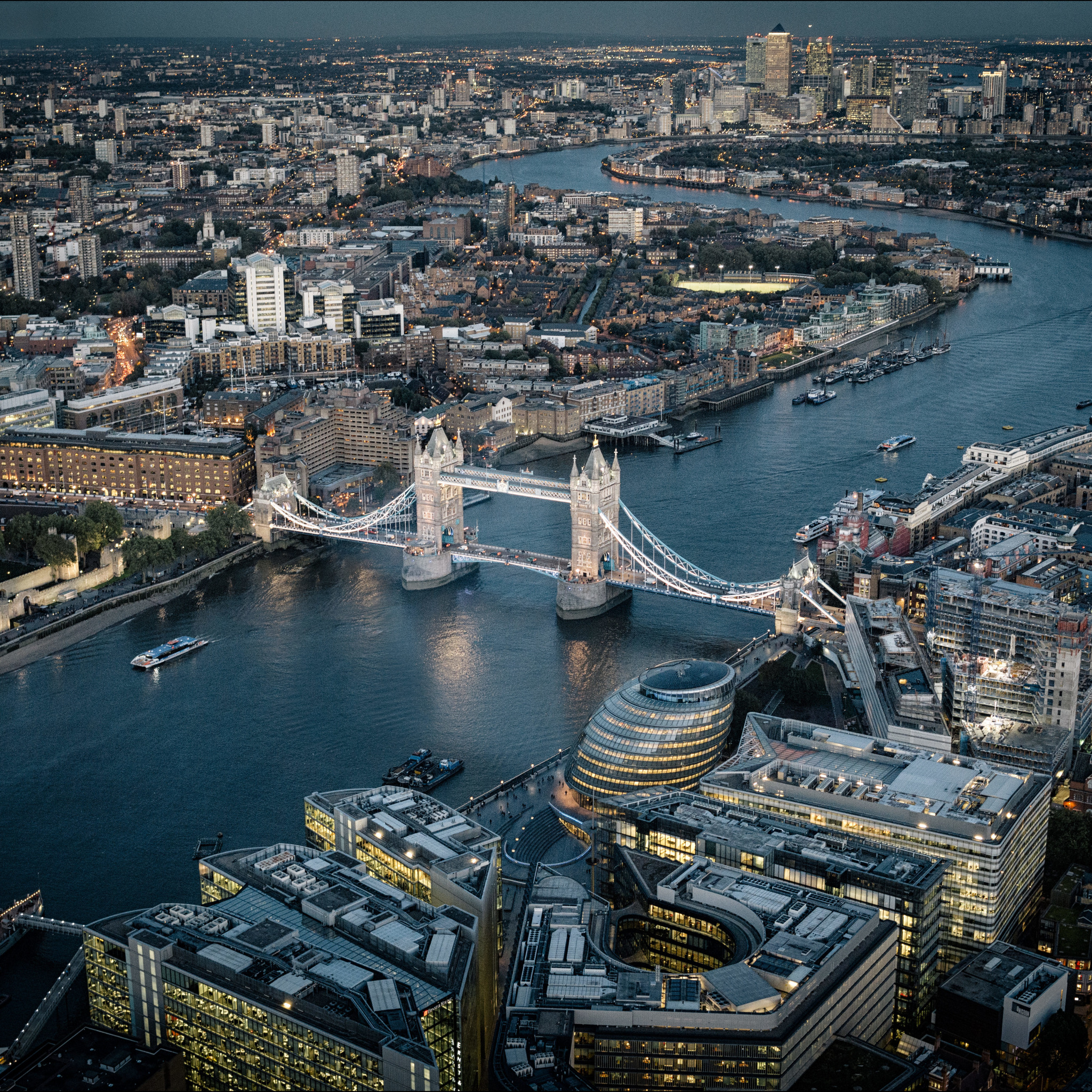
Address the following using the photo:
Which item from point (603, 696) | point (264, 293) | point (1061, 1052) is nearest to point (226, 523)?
point (603, 696)

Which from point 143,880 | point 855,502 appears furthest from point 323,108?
point 143,880

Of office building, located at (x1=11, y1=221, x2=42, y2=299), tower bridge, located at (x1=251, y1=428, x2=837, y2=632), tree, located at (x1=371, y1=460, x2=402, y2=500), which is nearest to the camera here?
tower bridge, located at (x1=251, y1=428, x2=837, y2=632)

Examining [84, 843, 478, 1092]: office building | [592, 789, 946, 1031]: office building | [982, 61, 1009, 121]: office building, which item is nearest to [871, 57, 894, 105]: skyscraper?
[982, 61, 1009, 121]: office building

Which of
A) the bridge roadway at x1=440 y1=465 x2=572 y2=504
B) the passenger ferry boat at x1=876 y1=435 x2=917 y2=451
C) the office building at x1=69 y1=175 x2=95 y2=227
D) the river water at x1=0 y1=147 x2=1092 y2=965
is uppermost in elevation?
the office building at x1=69 y1=175 x2=95 y2=227

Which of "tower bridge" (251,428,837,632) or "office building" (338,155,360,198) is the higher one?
"office building" (338,155,360,198)

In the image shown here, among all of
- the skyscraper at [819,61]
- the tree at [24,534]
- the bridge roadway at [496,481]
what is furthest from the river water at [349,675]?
the skyscraper at [819,61]

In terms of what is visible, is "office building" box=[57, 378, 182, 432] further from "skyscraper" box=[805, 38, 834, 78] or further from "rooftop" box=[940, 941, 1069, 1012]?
"skyscraper" box=[805, 38, 834, 78]

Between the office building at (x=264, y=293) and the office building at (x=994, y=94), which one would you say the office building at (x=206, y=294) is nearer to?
the office building at (x=264, y=293)
